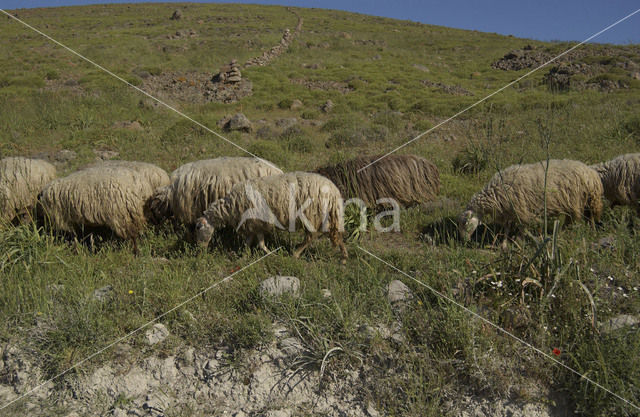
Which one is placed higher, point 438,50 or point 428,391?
point 438,50

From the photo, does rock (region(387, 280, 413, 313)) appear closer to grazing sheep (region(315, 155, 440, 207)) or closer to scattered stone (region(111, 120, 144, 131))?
grazing sheep (region(315, 155, 440, 207))

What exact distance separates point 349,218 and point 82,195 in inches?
160

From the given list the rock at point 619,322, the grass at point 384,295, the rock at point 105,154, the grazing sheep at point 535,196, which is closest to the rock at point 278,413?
the grass at point 384,295

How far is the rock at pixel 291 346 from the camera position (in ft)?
12.1

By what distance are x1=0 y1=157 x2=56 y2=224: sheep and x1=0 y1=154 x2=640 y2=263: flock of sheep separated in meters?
0.01

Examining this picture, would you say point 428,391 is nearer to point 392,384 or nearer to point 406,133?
point 392,384

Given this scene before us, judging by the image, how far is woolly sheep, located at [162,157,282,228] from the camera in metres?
6.63

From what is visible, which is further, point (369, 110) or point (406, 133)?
point (369, 110)

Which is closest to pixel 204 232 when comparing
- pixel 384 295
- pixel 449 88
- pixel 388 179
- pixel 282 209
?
pixel 282 209

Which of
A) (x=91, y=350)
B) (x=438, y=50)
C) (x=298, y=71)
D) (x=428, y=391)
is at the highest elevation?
(x=438, y=50)

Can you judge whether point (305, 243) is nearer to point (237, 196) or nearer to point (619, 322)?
point (237, 196)

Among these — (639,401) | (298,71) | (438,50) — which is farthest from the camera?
(438,50)

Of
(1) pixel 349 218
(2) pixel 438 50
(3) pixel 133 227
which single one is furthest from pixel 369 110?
(2) pixel 438 50

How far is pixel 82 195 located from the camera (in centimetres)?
618
